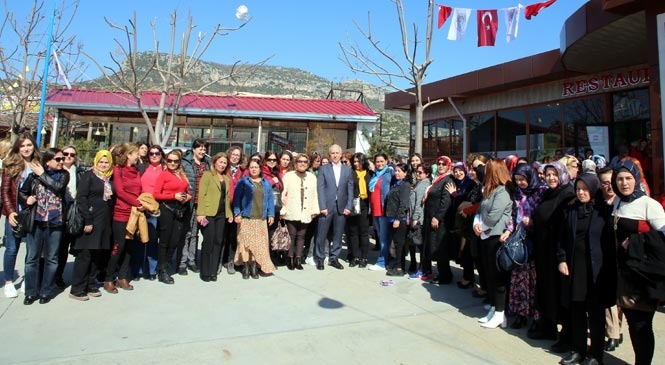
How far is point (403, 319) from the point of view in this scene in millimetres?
4379

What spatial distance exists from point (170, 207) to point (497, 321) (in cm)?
422

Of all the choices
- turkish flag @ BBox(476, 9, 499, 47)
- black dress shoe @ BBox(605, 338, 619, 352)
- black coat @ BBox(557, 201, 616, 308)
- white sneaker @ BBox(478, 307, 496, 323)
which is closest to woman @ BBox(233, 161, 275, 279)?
white sneaker @ BBox(478, 307, 496, 323)

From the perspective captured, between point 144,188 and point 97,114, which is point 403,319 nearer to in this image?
point 144,188

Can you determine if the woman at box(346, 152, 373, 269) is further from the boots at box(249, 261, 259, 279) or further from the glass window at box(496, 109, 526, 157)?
the glass window at box(496, 109, 526, 157)

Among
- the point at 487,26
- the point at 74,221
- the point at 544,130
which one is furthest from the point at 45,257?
the point at 544,130

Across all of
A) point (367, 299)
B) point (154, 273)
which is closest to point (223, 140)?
point (154, 273)

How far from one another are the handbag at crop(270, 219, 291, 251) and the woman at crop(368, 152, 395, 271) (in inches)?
54.9

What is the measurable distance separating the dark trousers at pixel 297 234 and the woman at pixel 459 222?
2.22 m

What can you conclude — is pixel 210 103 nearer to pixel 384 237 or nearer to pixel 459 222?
pixel 384 237

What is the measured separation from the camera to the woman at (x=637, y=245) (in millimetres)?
2881

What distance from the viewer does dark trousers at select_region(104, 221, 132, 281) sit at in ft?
16.7

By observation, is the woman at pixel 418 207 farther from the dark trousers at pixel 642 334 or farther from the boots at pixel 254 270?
the dark trousers at pixel 642 334

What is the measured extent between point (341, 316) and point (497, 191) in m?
2.14

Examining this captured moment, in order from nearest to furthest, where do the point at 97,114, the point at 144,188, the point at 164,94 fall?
the point at 144,188, the point at 164,94, the point at 97,114
